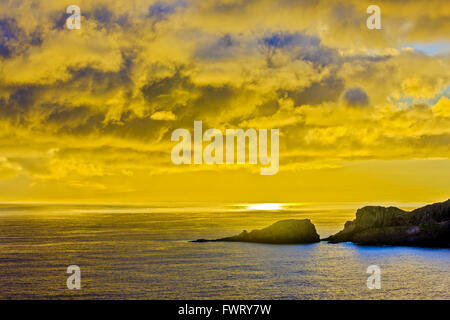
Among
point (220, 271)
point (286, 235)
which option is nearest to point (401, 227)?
point (286, 235)

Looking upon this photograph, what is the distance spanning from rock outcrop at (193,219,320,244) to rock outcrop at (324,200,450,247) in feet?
19.7

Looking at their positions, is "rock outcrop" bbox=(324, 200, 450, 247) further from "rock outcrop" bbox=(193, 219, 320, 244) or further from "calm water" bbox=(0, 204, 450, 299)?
"rock outcrop" bbox=(193, 219, 320, 244)

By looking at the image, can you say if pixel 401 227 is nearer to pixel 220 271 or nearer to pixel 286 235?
pixel 286 235

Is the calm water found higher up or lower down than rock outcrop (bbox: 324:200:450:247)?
lower down

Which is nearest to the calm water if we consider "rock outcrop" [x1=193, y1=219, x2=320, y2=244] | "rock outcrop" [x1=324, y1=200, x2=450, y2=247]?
"rock outcrop" [x1=193, y1=219, x2=320, y2=244]

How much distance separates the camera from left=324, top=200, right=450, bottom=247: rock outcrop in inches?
3996

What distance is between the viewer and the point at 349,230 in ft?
372

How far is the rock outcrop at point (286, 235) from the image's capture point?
11212cm

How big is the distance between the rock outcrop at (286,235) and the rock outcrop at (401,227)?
6.00 metres

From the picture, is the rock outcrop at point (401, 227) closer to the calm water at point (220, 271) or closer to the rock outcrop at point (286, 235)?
the calm water at point (220, 271)

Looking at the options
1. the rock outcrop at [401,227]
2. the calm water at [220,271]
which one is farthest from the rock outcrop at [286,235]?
the rock outcrop at [401,227]

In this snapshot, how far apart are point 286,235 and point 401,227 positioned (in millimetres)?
28138

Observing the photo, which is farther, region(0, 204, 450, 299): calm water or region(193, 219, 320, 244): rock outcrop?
region(193, 219, 320, 244): rock outcrop
